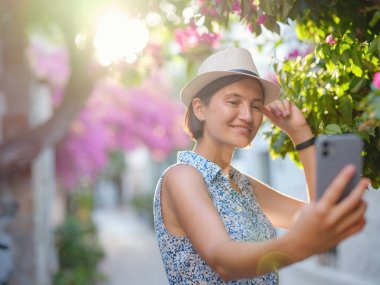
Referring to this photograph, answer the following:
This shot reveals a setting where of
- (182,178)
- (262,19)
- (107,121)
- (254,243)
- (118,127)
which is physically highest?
(118,127)

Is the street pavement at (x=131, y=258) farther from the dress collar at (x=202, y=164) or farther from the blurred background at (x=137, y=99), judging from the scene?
the dress collar at (x=202, y=164)

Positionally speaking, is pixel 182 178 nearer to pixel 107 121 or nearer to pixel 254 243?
pixel 254 243

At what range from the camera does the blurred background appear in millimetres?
2752

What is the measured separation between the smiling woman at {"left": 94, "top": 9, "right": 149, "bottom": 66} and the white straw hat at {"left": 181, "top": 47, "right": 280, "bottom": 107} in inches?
142

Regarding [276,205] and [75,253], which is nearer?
[276,205]

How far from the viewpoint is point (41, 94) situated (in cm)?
1136

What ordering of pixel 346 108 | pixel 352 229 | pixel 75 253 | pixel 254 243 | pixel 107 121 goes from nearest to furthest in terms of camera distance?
pixel 352 229 → pixel 254 243 → pixel 346 108 → pixel 75 253 → pixel 107 121

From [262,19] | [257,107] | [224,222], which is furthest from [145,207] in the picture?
[224,222]

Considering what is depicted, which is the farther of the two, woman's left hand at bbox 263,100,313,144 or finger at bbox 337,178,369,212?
woman's left hand at bbox 263,100,313,144

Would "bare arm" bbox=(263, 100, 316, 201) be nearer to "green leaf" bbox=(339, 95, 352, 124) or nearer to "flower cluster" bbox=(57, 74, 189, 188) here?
"green leaf" bbox=(339, 95, 352, 124)

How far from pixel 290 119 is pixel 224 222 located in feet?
1.76

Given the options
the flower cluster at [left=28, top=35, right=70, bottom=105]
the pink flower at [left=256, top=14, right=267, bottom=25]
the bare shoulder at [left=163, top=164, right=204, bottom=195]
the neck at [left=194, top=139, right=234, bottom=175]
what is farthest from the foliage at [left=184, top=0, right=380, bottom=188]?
the flower cluster at [left=28, top=35, right=70, bottom=105]

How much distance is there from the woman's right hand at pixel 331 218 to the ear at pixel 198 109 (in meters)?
0.99

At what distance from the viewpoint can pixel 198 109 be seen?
2639 millimetres
